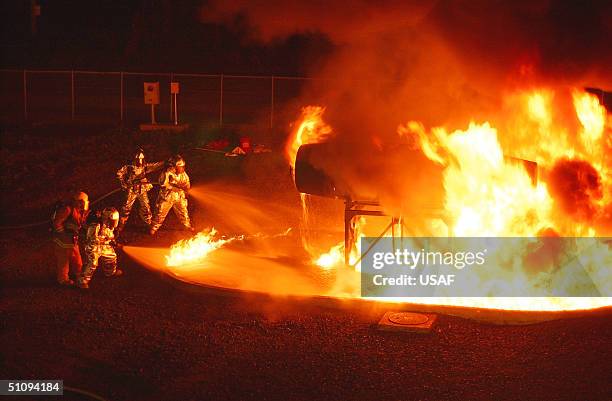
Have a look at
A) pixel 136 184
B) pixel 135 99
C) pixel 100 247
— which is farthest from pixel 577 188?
pixel 135 99

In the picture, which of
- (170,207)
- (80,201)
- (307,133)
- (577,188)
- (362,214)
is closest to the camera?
(362,214)

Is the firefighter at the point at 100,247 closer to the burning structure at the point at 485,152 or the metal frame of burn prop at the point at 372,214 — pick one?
the burning structure at the point at 485,152

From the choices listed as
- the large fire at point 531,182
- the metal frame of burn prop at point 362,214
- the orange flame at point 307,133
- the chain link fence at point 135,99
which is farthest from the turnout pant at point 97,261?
the chain link fence at point 135,99

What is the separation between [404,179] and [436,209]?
569 mm

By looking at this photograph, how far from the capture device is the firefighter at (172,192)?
12641 mm

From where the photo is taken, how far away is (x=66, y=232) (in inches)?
398

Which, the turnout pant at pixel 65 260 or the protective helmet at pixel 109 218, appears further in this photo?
the protective helmet at pixel 109 218

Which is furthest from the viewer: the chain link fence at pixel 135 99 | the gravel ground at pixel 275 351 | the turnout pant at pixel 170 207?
the chain link fence at pixel 135 99

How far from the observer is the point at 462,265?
31.5 feet

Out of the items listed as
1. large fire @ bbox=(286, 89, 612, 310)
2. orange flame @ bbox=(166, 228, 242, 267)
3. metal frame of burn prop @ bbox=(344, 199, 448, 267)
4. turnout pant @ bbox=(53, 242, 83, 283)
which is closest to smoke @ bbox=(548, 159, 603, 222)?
large fire @ bbox=(286, 89, 612, 310)

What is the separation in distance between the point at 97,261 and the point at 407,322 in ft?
14.6

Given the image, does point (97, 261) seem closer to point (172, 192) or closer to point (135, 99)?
point (172, 192)

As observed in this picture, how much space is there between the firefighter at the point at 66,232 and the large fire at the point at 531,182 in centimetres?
358

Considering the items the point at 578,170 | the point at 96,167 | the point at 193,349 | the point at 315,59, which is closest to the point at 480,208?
the point at 578,170
